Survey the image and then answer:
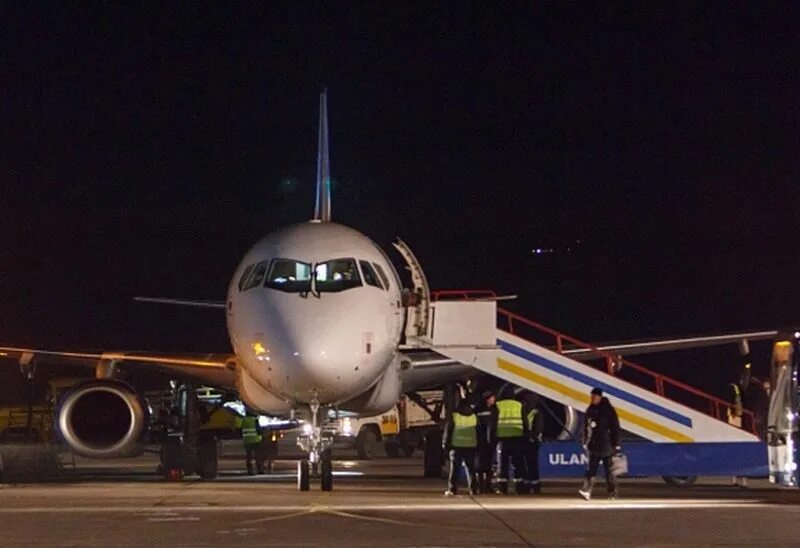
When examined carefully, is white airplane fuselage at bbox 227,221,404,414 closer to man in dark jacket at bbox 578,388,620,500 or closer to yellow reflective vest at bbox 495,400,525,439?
yellow reflective vest at bbox 495,400,525,439

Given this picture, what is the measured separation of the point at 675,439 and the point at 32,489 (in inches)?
404

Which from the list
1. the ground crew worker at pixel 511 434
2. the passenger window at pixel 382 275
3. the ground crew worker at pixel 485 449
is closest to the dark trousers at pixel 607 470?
the ground crew worker at pixel 511 434

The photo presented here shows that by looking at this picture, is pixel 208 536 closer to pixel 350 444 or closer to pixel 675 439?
pixel 675 439

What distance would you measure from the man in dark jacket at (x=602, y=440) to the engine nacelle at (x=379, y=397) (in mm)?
3775

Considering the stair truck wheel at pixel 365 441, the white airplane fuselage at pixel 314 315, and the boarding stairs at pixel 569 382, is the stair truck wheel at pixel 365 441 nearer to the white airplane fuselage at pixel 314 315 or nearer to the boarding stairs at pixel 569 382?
the boarding stairs at pixel 569 382

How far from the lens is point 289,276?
73.0ft

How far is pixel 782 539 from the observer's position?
14.2 metres

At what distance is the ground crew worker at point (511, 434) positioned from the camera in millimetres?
23703

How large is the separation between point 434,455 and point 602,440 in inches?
305

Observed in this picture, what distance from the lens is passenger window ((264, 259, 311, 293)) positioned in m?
22.0

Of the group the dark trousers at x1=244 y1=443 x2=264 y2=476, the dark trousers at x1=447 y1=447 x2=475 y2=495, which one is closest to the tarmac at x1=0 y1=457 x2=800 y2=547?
the dark trousers at x1=447 y1=447 x2=475 y2=495

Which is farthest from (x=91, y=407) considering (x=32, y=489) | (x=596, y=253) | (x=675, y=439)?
(x=596, y=253)

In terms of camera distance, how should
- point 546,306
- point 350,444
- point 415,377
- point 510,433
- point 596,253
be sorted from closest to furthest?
point 510,433 → point 415,377 → point 350,444 → point 546,306 → point 596,253

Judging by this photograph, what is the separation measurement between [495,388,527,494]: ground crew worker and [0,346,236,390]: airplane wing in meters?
4.91
